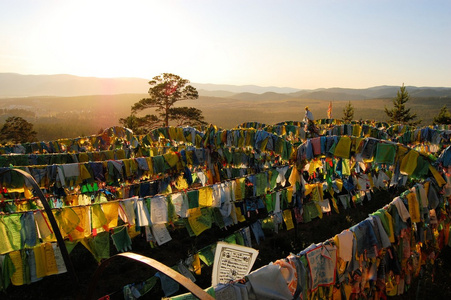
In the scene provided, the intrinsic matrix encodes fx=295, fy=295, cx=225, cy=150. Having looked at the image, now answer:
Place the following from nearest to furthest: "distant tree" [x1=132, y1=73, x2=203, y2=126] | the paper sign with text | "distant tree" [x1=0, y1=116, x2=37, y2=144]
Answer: the paper sign with text
"distant tree" [x1=0, y1=116, x2=37, y2=144]
"distant tree" [x1=132, y1=73, x2=203, y2=126]

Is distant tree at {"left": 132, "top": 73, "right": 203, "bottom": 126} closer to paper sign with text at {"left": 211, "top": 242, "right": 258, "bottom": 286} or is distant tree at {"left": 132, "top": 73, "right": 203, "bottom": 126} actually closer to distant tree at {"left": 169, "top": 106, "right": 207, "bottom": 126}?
distant tree at {"left": 169, "top": 106, "right": 207, "bottom": 126}

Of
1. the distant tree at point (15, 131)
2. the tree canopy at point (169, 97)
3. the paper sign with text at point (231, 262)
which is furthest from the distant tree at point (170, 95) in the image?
the paper sign with text at point (231, 262)

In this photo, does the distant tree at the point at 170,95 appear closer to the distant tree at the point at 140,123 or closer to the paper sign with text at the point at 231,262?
the distant tree at the point at 140,123

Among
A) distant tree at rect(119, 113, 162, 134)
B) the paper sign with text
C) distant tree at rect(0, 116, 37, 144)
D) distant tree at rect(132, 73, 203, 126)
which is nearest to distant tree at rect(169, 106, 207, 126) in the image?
distant tree at rect(132, 73, 203, 126)

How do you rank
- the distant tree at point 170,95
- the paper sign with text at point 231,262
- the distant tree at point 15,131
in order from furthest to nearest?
the distant tree at point 170,95
the distant tree at point 15,131
the paper sign with text at point 231,262

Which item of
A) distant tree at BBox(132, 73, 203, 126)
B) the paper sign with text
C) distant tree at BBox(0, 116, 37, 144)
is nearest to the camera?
the paper sign with text

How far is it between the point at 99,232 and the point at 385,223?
6135 millimetres

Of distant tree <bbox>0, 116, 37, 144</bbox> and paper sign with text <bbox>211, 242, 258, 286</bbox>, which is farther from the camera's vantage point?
distant tree <bbox>0, 116, 37, 144</bbox>

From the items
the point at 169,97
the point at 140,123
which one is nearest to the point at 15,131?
the point at 140,123

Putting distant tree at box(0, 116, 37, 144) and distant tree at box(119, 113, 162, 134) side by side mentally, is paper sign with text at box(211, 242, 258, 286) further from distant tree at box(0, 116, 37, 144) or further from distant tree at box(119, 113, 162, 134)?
distant tree at box(0, 116, 37, 144)

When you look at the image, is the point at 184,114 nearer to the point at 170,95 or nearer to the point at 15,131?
the point at 170,95

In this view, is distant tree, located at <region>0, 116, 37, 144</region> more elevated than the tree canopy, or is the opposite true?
the tree canopy

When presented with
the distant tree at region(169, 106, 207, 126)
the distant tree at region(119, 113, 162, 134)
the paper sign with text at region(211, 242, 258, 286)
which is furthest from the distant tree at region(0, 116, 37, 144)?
the paper sign with text at region(211, 242, 258, 286)

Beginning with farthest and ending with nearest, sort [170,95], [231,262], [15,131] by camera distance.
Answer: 1. [170,95]
2. [15,131]
3. [231,262]
